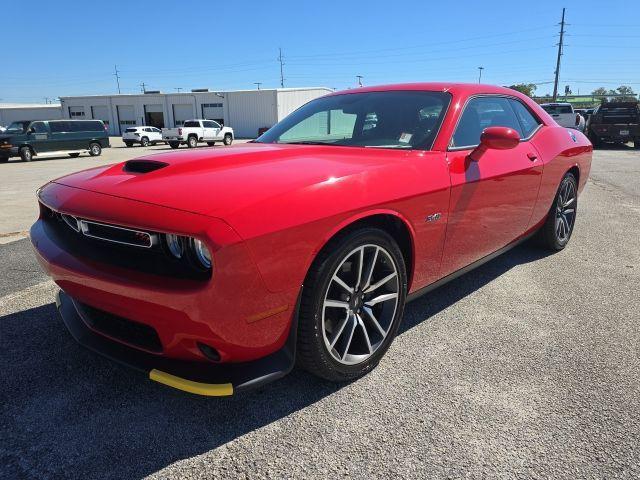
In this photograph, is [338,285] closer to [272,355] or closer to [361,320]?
[361,320]

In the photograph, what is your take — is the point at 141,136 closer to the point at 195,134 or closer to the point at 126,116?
the point at 195,134

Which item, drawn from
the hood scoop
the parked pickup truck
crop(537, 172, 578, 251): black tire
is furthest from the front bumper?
the parked pickup truck

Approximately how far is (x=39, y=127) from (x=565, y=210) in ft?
71.1

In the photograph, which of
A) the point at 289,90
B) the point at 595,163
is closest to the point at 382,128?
the point at 595,163

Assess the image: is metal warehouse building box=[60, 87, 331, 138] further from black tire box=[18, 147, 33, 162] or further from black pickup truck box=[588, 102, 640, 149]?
black pickup truck box=[588, 102, 640, 149]

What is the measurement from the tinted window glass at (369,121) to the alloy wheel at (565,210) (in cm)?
198

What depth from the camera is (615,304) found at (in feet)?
10.9

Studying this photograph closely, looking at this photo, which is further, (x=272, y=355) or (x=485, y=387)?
(x=485, y=387)

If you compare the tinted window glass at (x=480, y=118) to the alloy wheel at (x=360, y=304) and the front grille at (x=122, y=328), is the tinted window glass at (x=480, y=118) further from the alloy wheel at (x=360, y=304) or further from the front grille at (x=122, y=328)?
the front grille at (x=122, y=328)

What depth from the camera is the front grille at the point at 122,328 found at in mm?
1994

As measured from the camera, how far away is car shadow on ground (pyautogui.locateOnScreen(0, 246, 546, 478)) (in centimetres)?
183

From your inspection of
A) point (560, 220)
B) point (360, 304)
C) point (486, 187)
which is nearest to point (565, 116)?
point (560, 220)

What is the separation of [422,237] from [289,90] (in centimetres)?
4342

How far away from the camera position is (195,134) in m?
28.0
